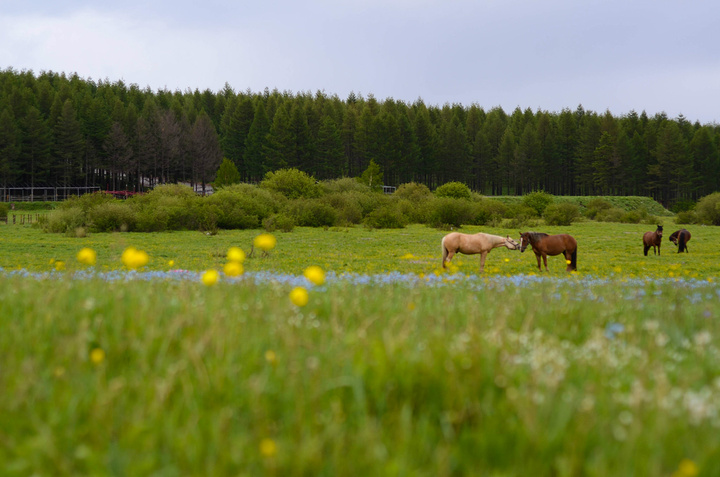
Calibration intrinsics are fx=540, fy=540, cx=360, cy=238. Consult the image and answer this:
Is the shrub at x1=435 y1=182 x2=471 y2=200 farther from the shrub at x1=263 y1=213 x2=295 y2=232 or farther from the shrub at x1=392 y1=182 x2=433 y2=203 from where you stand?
the shrub at x1=263 y1=213 x2=295 y2=232

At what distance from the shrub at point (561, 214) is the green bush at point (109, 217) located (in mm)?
35515

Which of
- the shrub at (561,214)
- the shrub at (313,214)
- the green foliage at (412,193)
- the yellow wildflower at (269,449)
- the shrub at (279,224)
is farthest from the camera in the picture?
the green foliage at (412,193)

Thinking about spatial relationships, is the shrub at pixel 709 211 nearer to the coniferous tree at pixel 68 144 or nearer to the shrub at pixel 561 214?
the shrub at pixel 561 214

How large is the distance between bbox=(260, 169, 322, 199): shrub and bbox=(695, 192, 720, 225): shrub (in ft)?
128

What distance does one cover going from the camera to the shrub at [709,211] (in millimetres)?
53469

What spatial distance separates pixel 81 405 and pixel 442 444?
1582 mm

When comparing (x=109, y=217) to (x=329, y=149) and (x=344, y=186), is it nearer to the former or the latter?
(x=344, y=186)

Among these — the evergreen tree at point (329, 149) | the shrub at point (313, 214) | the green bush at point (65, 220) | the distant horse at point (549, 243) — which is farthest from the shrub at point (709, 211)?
the evergreen tree at point (329, 149)

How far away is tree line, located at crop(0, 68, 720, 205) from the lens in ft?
318

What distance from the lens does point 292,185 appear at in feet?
176

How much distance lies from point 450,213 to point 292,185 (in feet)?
58.8

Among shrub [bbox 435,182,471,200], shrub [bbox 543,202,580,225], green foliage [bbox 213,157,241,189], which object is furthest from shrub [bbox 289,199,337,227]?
green foliage [bbox 213,157,241,189]

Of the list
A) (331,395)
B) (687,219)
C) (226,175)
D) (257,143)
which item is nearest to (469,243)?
(331,395)

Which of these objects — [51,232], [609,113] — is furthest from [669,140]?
[51,232]
